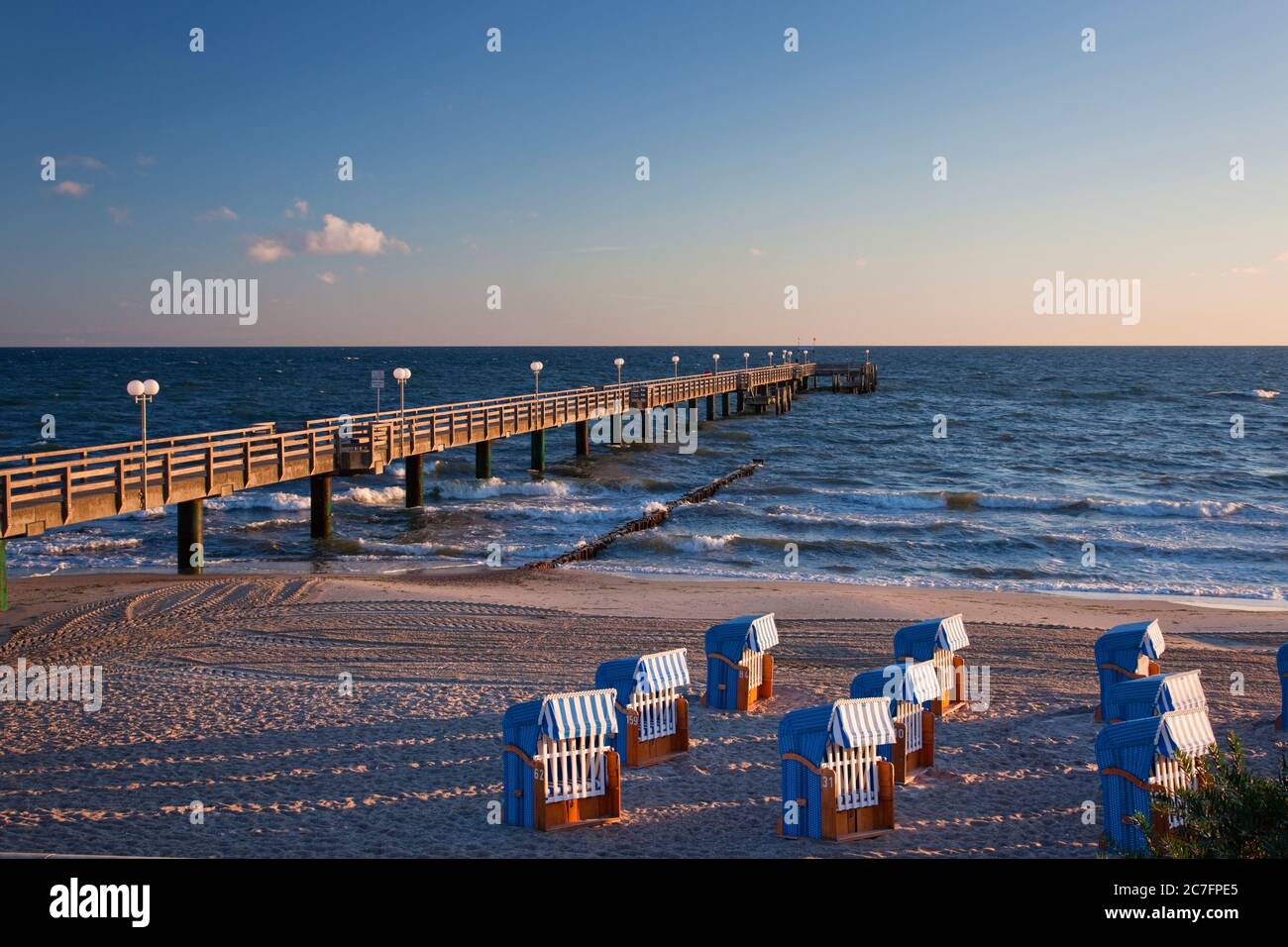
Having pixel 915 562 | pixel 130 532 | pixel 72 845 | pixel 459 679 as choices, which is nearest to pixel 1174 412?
pixel 915 562

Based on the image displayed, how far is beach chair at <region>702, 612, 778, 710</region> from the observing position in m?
11.5

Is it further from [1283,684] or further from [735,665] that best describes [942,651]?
[1283,684]

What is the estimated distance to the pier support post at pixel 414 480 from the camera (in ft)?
95.5

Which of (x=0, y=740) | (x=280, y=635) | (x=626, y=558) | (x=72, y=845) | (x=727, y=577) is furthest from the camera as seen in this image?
(x=626, y=558)

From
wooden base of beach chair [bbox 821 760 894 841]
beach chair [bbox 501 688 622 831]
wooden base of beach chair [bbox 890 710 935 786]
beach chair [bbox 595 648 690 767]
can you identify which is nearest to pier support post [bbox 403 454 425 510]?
beach chair [bbox 595 648 690 767]

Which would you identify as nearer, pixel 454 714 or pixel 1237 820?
pixel 1237 820

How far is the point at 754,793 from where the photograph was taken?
8.89m

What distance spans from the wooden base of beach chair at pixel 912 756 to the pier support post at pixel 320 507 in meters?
17.3

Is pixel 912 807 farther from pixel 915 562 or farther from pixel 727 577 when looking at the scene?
pixel 915 562

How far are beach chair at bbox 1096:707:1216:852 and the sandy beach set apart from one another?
317 millimetres

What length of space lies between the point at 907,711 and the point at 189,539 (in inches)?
589

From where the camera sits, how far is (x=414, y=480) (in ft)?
95.7

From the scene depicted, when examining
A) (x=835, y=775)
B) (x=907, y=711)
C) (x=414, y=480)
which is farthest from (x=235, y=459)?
(x=835, y=775)

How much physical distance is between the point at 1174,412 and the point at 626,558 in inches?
2195
